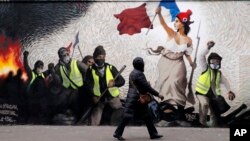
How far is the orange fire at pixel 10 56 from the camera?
10539mm

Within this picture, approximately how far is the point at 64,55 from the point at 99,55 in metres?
0.86

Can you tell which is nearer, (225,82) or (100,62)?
(225,82)

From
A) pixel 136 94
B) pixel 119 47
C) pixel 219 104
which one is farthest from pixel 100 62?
pixel 219 104

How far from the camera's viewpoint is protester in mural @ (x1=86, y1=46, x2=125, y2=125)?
33.8 feet

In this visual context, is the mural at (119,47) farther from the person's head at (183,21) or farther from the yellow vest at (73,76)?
the yellow vest at (73,76)

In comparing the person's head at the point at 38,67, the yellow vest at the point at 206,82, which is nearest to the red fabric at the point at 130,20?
the yellow vest at the point at 206,82

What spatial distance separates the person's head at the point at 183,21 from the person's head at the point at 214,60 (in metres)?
0.80

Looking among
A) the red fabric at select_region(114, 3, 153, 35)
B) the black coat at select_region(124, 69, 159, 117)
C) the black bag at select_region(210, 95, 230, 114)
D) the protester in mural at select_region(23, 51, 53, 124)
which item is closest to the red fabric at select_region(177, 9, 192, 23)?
the red fabric at select_region(114, 3, 153, 35)

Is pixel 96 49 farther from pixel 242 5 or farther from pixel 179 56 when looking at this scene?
pixel 242 5

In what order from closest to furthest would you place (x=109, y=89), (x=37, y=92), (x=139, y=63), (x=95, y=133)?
1. (x=139, y=63)
2. (x=95, y=133)
3. (x=109, y=89)
4. (x=37, y=92)

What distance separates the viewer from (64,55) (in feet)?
34.2

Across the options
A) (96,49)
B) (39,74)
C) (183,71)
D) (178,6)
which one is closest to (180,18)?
(178,6)

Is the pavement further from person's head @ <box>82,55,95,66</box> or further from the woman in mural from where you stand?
person's head @ <box>82,55,95,66</box>

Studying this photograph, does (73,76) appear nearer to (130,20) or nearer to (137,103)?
(130,20)
